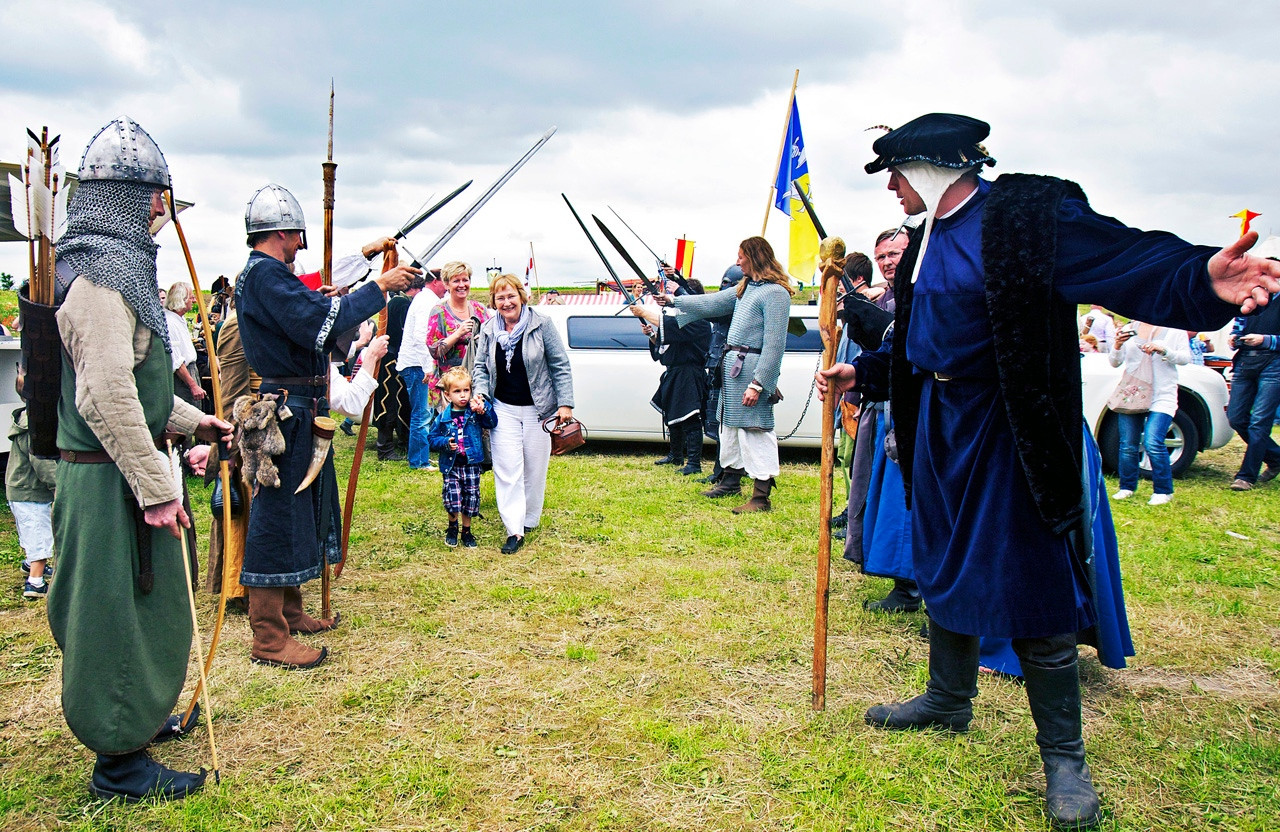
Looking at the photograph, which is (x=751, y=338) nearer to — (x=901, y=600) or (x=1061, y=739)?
(x=901, y=600)

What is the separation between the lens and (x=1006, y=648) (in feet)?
11.5

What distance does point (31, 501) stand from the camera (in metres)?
4.45

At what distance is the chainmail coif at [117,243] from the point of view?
2396 millimetres

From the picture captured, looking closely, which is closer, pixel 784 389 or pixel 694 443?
pixel 784 389

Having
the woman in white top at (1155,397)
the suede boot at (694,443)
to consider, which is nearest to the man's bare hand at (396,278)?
the suede boot at (694,443)

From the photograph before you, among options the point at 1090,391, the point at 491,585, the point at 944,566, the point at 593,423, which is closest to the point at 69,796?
the point at 491,585

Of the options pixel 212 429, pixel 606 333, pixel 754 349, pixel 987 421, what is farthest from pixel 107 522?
pixel 606 333

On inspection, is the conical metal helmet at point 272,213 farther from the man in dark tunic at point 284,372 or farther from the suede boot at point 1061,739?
the suede boot at point 1061,739

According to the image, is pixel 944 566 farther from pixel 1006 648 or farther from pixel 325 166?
pixel 325 166

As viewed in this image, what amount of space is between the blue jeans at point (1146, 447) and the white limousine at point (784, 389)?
0.68 m

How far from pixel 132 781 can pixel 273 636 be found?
1.10 m

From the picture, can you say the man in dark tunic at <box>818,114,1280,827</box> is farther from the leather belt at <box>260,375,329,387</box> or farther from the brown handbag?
the brown handbag

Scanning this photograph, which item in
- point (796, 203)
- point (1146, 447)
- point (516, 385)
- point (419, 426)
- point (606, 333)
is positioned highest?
point (796, 203)

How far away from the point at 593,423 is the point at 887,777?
6732 mm
